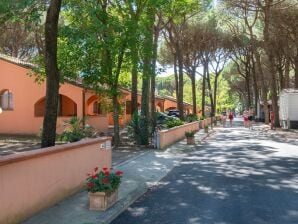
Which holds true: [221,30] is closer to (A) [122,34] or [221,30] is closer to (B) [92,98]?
(B) [92,98]

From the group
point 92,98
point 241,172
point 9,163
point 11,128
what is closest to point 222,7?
point 92,98

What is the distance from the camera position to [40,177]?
341 inches

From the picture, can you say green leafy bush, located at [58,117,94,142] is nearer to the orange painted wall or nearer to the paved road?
the orange painted wall

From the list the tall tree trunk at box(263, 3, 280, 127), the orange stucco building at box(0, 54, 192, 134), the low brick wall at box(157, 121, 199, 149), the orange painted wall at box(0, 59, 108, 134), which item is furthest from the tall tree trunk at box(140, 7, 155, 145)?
the tall tree trunk at box(263, 3, 280, 127)

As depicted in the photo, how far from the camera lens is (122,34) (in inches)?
834

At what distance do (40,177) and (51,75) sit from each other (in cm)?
276

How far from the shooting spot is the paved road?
8.38 meters

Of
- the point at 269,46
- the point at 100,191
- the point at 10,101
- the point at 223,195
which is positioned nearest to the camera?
the point at 100,191

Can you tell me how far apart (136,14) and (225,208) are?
14959 mm

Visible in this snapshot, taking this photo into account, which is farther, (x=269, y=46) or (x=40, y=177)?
(x=269, y=46)

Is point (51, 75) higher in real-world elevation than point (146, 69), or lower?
lower

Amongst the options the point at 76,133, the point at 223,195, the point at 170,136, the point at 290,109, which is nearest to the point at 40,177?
the point at 223,195

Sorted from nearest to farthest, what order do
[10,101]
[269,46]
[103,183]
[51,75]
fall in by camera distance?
[103,183]
[51,75]
[10,101]
[269,46]

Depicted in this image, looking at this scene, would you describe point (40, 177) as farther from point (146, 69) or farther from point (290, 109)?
point (290, 109)
